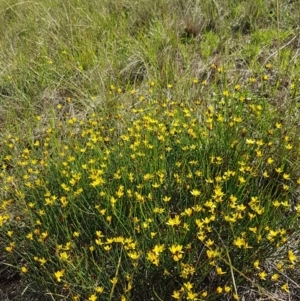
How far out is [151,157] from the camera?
2256mm

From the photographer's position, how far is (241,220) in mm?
1840

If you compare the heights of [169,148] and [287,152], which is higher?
[169,148]

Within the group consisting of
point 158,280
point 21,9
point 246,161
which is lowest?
point 158,280

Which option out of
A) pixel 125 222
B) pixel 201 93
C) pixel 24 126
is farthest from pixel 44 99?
pixel 125 222

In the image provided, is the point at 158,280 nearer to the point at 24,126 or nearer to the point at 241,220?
the point at 241,220

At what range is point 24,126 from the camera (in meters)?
3.18

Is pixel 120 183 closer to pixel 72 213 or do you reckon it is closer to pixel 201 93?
pixel 72 213

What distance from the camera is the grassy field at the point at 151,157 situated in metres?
1.77

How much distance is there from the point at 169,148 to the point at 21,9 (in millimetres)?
3377

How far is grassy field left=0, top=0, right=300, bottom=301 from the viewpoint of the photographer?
1773mm

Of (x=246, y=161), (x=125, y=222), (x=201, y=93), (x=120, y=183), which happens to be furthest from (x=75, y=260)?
(x=201, y=93)

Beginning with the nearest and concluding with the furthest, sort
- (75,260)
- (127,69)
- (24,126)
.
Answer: (75,260), (24,126), (127,69)

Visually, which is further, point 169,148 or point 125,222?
point 169,148

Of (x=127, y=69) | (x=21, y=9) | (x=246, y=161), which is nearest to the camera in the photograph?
(x=246, y=161)
